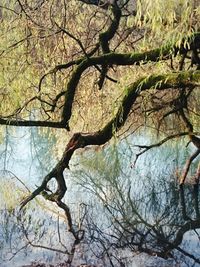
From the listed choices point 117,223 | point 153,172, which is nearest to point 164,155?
point 153,172

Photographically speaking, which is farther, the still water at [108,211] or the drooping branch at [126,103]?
the still water at [108,211]

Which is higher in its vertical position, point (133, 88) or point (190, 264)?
point (133, 88)

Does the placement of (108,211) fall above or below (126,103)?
below

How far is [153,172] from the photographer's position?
431cm

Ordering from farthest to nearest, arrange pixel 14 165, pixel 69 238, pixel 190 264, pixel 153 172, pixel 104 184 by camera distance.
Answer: pixel 14 165 → pixel 153 172 → pixel 104 184 → pixel 69 238 → pixel 190 264

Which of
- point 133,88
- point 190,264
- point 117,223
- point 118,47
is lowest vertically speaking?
point 190,264

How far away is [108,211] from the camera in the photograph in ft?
11.0

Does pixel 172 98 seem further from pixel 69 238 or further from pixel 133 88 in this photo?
pixel 69 238

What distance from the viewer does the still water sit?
2645 millimetres

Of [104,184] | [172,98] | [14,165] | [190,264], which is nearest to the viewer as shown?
[190,264]

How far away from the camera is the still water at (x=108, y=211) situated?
104 inches

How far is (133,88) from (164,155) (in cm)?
224

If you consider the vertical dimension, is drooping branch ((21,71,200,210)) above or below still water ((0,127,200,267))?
above

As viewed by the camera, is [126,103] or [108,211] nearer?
[126,103]
